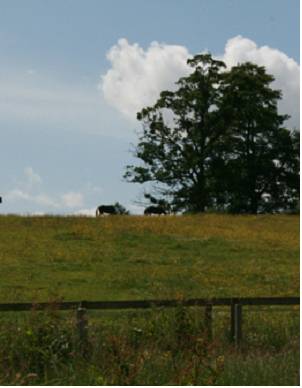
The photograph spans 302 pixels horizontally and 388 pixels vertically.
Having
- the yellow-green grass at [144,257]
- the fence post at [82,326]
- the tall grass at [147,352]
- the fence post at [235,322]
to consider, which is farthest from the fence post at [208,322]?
the yellow-green grass at [144,257]

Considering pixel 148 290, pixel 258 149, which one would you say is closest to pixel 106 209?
pixel 258 149

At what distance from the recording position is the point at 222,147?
63.7 meters

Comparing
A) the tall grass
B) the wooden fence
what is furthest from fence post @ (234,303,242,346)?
the tall grass

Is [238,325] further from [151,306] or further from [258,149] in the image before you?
[258,149]

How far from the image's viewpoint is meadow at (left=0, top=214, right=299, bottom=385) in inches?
460

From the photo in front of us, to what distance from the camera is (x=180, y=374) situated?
10891mm

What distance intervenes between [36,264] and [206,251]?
27.5ft

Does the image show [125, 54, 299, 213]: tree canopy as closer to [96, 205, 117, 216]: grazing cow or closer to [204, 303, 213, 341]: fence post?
[96, 205, 117, 216]: grazing cow

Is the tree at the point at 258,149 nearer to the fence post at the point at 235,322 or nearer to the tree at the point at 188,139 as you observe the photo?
the tree at the point at 188,139

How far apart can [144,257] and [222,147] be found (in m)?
30.4

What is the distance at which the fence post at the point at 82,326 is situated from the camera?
568 inches

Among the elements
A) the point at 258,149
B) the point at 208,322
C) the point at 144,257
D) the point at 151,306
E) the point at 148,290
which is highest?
the point at 258,149

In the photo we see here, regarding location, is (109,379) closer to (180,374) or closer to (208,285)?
(180,374)

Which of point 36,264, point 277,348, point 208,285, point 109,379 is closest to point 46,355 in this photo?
point 109,379
